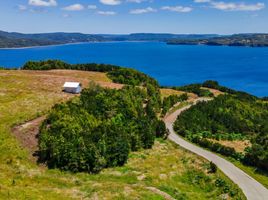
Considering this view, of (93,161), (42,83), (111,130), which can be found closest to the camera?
(93,161)

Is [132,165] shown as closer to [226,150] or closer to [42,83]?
[226,150]

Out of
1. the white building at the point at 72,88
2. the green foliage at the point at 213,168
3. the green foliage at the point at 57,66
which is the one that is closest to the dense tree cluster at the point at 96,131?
the white building at the point at 72,88

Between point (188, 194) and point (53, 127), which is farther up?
point (53, 127)

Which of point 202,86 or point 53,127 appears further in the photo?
point 202,86

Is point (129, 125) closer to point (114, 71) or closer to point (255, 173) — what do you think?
point (255, 173)

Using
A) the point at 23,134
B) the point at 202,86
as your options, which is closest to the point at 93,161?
the point at 23,134

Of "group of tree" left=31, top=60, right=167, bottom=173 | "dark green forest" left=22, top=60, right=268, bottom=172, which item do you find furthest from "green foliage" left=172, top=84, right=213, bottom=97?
"group of tree" left=31, top=60, right=167, bottom=173

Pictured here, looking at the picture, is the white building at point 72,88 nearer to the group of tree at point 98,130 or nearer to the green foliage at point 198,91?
the group of tree at point 98,130
